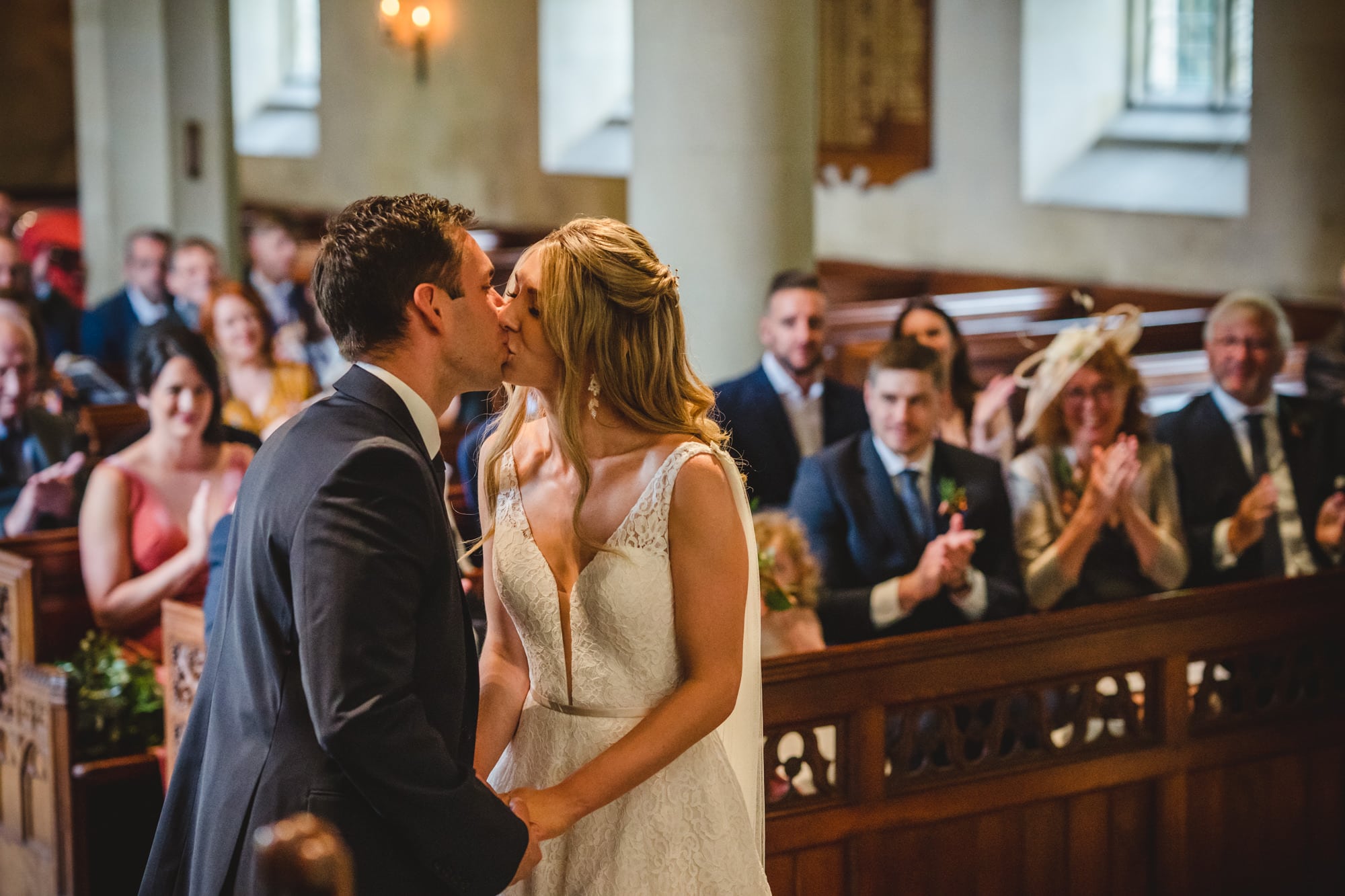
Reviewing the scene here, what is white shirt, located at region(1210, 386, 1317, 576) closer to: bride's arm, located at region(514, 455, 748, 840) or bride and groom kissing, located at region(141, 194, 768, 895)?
bride and groom kissing, located at region(141, 194, 768, 895)

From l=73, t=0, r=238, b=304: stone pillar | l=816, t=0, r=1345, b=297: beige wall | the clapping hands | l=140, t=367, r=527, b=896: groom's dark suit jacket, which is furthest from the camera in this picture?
l=73, t=0, r=238, b=304: stone pillar

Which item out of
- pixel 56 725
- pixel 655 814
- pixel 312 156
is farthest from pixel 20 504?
pixel 312 156

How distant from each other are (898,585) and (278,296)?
5.63 metres

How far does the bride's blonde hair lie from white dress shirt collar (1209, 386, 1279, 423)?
2.96 m

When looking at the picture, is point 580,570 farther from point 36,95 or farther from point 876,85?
point 36,95

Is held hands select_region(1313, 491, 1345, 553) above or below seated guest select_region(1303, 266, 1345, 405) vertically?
below

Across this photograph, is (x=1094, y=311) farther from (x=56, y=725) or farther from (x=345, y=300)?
(x=345, y=300)

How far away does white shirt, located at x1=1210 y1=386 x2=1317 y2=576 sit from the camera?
4.78 meters

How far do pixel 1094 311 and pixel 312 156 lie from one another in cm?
877

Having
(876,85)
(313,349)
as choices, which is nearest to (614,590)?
(313,349)

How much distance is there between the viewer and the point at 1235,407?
487 centimetres

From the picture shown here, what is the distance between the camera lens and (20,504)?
16.2 feet

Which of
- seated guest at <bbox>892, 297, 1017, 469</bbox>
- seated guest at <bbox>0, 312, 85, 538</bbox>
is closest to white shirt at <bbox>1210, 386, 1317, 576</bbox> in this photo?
seated guest at <bbox>892, 297, 1017, 469</bbox>

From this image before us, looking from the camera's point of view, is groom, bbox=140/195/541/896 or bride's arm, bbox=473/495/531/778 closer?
groom, bbox=140/195/541/896
